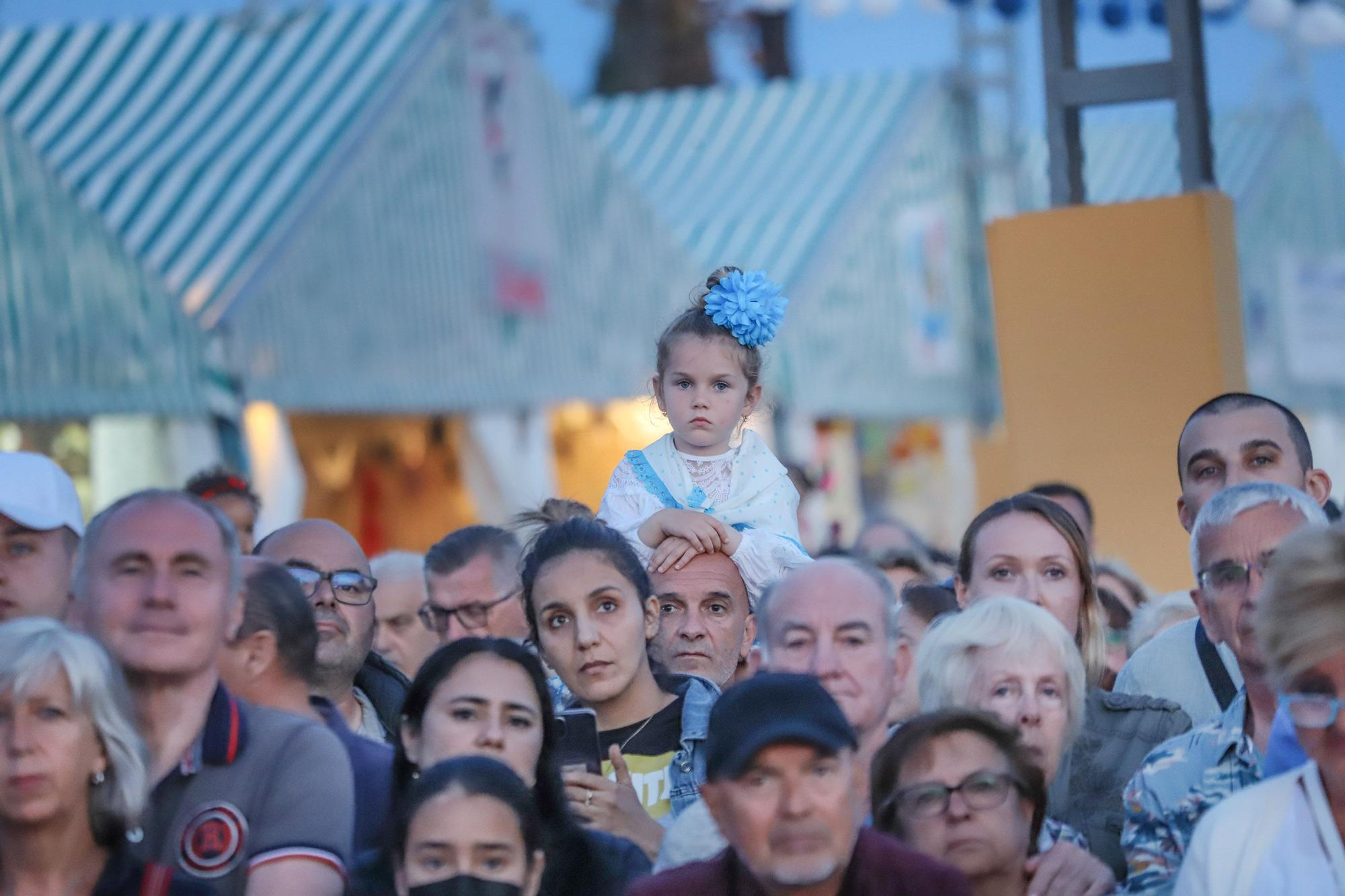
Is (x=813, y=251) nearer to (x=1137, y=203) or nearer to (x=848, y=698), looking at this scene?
(x=1137, y=203)

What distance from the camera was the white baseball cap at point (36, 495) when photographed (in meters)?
4.27

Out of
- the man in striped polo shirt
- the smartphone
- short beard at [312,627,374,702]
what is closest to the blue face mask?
the man in striped polo shirt

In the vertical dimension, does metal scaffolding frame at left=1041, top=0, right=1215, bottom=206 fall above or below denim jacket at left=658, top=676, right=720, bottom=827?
above

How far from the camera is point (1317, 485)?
5.04 meters

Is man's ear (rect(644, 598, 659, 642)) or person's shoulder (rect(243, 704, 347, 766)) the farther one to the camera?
man's ear (rect(644, 598, 659, 642))

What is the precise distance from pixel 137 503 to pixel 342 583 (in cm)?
125

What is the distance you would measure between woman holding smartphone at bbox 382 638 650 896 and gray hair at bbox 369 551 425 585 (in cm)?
229

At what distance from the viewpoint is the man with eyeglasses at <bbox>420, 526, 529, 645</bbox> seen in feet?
17.4

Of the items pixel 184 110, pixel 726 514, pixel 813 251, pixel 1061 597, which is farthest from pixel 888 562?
pixel 813 251

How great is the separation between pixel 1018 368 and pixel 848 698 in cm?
450

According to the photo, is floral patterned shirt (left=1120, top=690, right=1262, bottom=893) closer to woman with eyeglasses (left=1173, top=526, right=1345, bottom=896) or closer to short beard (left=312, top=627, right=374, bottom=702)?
woman with eyeglasses (left=1173, top=526, right=1345, bottom=896)

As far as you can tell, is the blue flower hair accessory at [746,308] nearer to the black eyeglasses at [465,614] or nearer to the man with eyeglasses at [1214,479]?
the black eyeglasses at [465,614]

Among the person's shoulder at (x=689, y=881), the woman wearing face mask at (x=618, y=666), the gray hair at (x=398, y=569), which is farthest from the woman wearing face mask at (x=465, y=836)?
the gray hair at (x=398, y=569)

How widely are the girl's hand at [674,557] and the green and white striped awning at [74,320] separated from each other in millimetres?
7118
